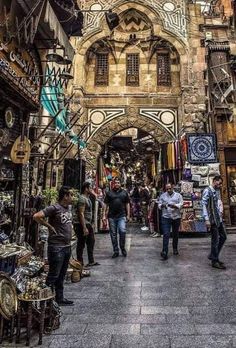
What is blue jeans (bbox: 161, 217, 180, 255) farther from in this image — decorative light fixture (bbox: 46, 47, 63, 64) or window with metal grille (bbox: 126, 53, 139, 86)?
window with metal grille (bbox: 126, 53, 139, 86)

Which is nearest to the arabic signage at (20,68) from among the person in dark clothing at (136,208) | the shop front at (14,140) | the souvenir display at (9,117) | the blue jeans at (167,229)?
the shop front at (14,140)

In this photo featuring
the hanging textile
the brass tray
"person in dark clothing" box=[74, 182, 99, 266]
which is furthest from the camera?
the hanging textile

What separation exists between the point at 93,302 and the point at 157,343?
1393mm

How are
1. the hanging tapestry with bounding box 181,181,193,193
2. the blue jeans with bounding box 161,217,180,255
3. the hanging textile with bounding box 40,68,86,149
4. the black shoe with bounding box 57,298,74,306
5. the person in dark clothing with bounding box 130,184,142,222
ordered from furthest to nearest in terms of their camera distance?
1. the person in dark clothing with bounding box 130,184,142,222
2. the hanging tapestry with bounding box 181,181,193,193
3. the hanging textile with bounding box 40,68,86,149
4. the blue jeans with bounding box 161,217,180,255
5. the black shoe with bounding box 57,298,74,306

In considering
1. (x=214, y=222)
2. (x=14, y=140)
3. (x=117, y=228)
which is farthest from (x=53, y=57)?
(x=214, y=222)

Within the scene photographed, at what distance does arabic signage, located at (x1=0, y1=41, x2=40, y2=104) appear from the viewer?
5039 mm

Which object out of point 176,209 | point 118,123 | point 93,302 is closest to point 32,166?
point 176,209

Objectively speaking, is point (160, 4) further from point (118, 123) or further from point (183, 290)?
point (183, 290)

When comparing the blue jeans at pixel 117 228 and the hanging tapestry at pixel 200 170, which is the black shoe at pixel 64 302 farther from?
the hanging tapestry at pixel 200 170

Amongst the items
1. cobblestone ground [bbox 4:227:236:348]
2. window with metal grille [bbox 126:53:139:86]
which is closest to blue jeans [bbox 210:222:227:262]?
cobblestone ground [bbox 4:227:236:348]

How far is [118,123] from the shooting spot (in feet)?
49.9

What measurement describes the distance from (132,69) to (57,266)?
14.0m

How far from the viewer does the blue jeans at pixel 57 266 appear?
12.5 feet

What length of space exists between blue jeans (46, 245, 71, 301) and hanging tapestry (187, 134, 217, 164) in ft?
26.5
